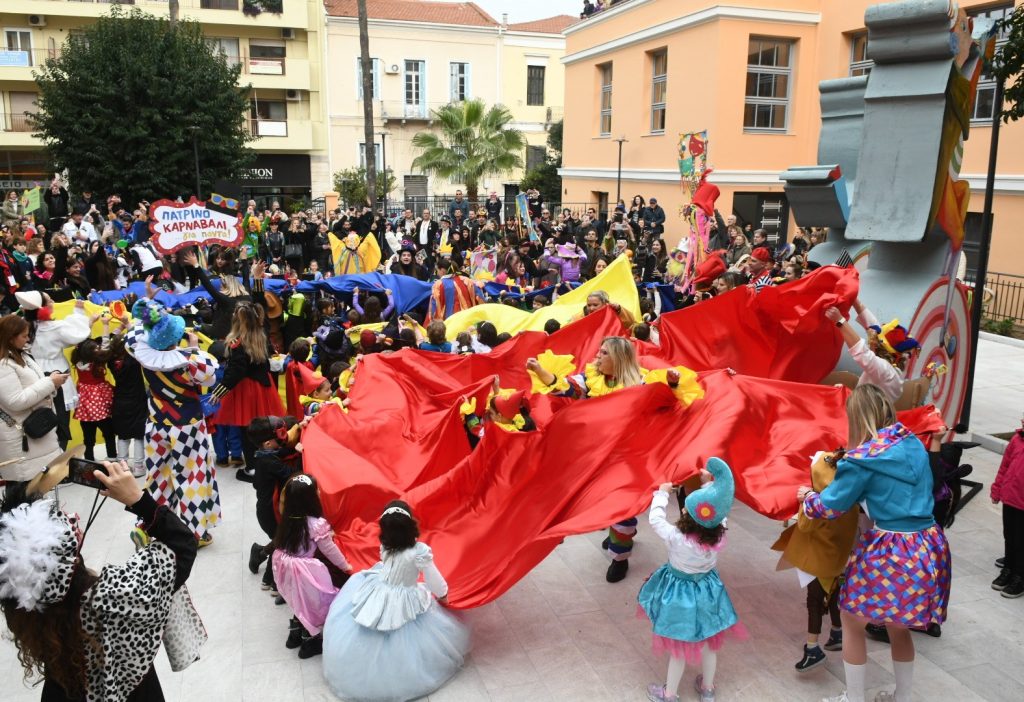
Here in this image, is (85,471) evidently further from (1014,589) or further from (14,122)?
(14,122)

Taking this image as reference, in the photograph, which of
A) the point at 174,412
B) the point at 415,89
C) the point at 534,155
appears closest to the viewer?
the point at 174,412

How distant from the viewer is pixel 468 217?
880 inches

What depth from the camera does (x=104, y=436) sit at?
810 centimetres

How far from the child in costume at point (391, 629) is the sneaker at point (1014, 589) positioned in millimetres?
4116

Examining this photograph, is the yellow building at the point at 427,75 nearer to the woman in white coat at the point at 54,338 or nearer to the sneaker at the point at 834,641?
the woman in white coat at the point at 54,338

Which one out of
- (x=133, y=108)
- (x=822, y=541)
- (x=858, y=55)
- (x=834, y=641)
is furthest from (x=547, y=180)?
(x=822, y=541)

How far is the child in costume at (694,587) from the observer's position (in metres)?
4.49

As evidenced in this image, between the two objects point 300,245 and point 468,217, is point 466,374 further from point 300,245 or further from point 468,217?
point 468,217

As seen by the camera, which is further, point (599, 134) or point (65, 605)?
point (599, 134)

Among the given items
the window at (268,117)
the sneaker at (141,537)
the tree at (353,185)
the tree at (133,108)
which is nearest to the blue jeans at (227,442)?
the sneaker at (141,537)

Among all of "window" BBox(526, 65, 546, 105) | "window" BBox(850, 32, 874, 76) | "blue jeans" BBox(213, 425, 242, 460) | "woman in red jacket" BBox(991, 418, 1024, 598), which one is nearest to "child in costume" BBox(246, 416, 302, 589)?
"blue jeans" BBox(213, 425, 242, 460)

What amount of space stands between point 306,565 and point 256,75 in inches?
1400

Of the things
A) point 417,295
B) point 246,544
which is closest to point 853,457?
point 246,544

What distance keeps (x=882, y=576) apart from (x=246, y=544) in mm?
4907
